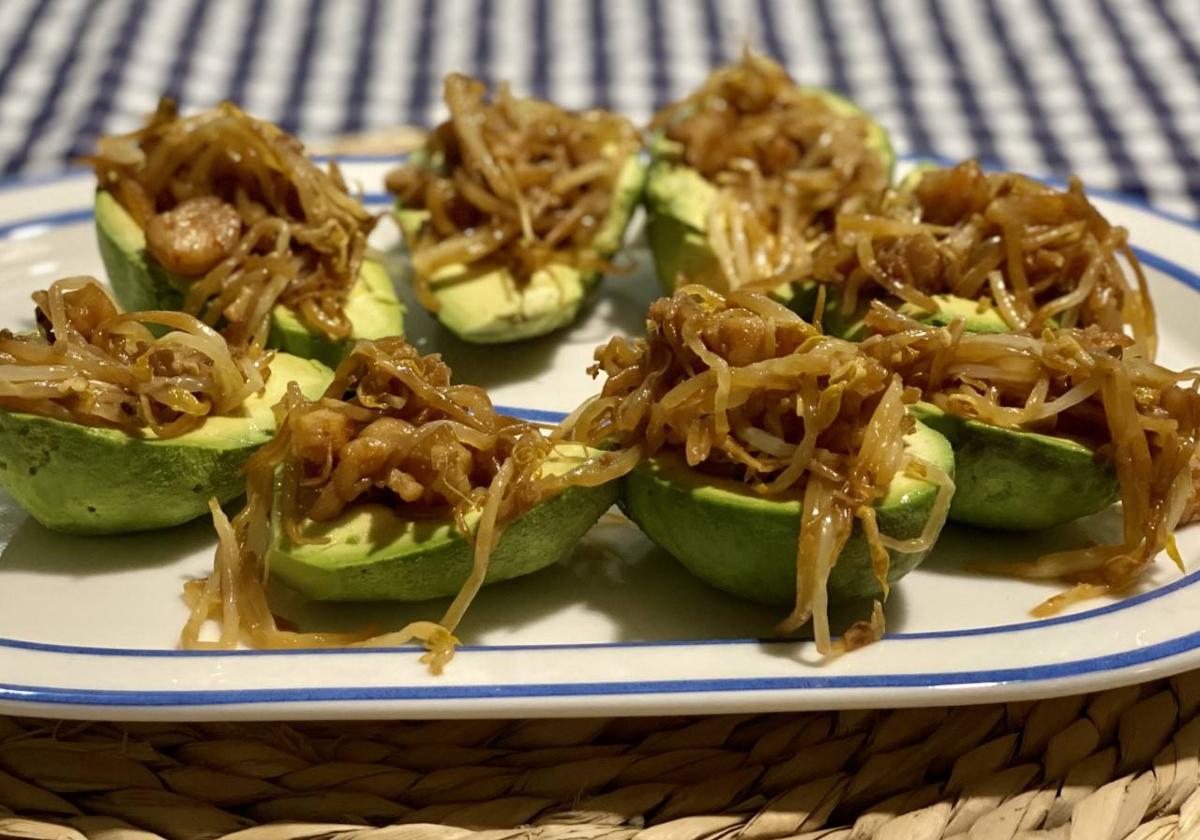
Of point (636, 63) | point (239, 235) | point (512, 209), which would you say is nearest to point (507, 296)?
point (512, 209)

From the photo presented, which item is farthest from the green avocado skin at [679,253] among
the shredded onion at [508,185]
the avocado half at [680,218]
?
the shredded onion at [508,185]

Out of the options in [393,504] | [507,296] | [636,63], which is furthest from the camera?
[636,63]

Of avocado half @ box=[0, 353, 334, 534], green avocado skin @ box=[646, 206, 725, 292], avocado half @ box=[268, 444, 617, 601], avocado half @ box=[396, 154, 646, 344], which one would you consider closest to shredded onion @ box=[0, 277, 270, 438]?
avocado half @ box=[0, 353, 334, 534]

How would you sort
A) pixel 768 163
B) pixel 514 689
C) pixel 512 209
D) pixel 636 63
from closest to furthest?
pixel 514 689 → pixel 512 209 → pixel 768 163 → pixel 636 63

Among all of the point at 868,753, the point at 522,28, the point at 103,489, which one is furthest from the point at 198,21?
the point at 868,753

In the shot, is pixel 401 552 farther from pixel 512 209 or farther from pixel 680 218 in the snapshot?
pixel 680 218

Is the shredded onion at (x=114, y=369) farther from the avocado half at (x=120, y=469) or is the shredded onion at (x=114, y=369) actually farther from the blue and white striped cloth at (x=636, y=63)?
the blue and white striped cloth at (x=636, y=63)
